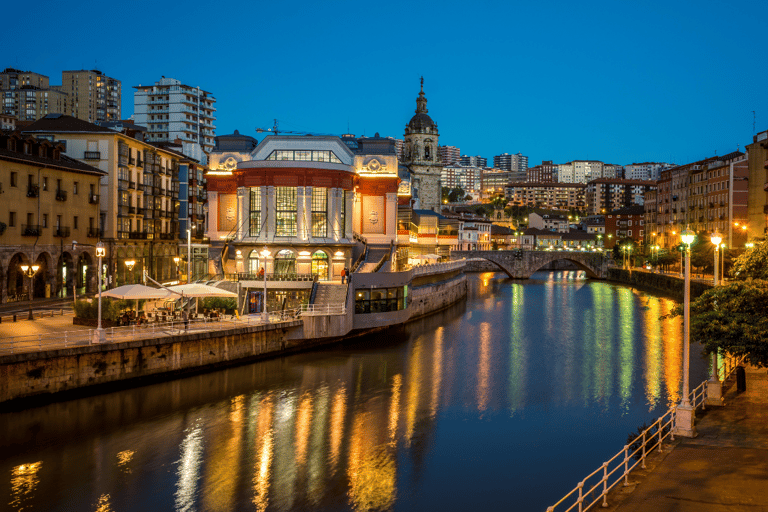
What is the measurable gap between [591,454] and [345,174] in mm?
36406

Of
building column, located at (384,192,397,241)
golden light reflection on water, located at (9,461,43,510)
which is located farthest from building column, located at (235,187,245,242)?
golden light reflection on water, located at (9,461,43,510)

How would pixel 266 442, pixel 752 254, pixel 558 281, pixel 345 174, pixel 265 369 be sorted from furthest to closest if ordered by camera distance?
pixel 558 281
pixel 345 174
pixel 265 369
pixel 752 254
pixel 266 442

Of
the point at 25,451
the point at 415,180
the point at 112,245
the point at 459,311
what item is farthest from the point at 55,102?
the point at 25,451

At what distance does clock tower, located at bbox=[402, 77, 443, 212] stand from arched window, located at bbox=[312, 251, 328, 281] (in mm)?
92866

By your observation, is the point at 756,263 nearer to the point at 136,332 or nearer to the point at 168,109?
the point at 136,332

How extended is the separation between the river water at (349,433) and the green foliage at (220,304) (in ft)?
19.1

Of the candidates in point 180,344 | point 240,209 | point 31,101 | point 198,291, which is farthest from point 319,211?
point 31,101

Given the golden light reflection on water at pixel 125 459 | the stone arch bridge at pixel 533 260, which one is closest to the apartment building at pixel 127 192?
the golden light reflection on water at pixel 125 459

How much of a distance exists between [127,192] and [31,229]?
16750 millimetres

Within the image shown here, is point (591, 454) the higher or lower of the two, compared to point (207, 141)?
lower

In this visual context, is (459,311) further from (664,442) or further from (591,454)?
(664,442)

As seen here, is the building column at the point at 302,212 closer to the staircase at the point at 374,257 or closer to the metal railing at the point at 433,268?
the staircase at the point at 374,257

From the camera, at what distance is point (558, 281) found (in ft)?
395

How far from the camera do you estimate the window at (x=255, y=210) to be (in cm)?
5644
